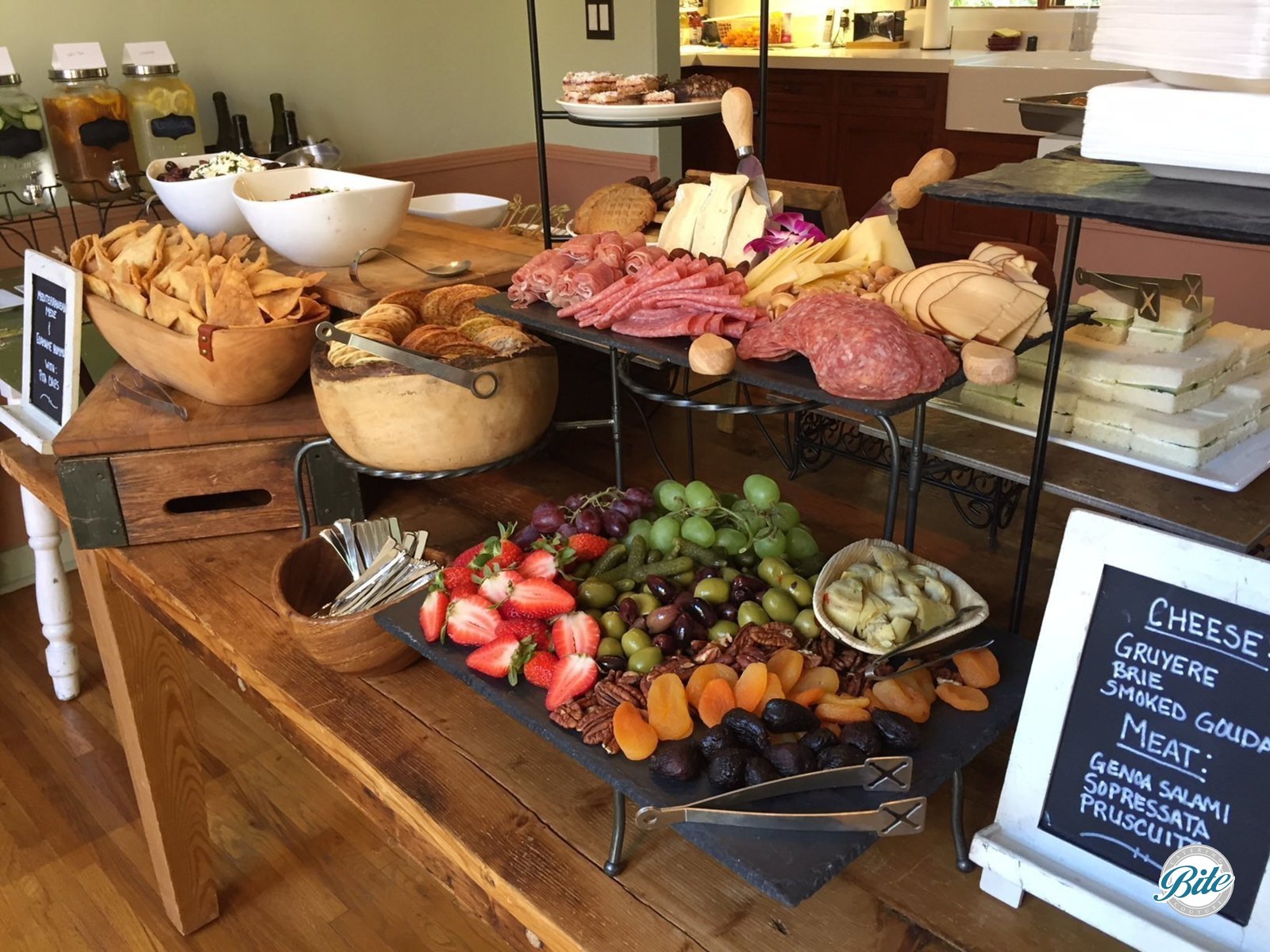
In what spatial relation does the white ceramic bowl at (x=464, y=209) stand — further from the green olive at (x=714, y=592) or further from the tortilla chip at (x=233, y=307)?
the green olive at (x=714, y=592)

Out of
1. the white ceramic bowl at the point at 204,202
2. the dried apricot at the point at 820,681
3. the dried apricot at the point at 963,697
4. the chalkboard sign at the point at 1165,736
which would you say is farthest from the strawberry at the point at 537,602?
the white ceramic bowl at the point at 204,202

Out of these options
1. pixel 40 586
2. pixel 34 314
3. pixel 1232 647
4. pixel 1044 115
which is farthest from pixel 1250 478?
pixel 40 586

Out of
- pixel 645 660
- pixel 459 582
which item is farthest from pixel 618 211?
pixel 645 660

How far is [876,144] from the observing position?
5.09m

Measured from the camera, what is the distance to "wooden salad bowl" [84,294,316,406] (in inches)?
54.1

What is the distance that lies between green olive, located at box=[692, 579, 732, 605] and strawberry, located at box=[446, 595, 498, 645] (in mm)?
192

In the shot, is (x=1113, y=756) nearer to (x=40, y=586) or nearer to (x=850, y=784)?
(x=850, y=784)

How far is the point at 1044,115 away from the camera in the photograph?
188cm

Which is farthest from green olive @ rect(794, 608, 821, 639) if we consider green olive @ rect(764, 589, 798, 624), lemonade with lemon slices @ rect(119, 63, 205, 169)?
lemonade with lemon slices @ rect(119, 63, 205, 169)

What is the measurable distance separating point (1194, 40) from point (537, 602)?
26.3 inches

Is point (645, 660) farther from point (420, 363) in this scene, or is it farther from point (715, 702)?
point (420, 363)

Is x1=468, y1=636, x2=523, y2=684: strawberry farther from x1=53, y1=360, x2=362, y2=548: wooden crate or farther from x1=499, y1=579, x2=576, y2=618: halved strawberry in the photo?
x1=53, y1=360, x2=362, y2=548: wooden crate

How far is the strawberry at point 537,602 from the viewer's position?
97 cm

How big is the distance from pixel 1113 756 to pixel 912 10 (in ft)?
18.7
